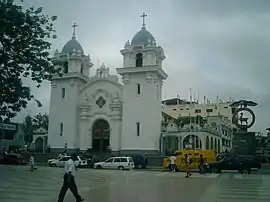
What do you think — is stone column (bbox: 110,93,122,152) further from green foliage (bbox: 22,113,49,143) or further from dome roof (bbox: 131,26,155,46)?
green foliage (bbox: 22,113,49,143)

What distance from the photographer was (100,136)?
51.7 metres

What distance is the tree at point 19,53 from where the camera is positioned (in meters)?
15.9

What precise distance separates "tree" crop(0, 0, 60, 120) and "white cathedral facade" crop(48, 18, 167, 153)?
30.8 m

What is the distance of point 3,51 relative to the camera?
16281 mm

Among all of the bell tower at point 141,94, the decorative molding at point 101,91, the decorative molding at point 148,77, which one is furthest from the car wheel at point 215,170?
the decorative molding at point 101,91

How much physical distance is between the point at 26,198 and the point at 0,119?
22.0 feet

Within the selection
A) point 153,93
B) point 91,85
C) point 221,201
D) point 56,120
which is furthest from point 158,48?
point 221,201

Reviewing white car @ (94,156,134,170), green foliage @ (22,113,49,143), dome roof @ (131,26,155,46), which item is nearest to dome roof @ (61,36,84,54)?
dome roof @ (131,26,155,46)

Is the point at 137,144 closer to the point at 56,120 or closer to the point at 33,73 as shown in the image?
the point at 56,120

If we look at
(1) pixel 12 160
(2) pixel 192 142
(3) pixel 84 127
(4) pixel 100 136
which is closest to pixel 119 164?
(1) pixel 12 160

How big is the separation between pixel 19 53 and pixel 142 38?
35.3 metres

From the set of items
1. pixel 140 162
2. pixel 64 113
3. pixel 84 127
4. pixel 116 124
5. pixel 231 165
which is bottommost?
pixel 140 162

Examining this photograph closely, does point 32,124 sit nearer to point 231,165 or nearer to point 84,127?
point 84,127

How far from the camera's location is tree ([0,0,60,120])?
15.9m
